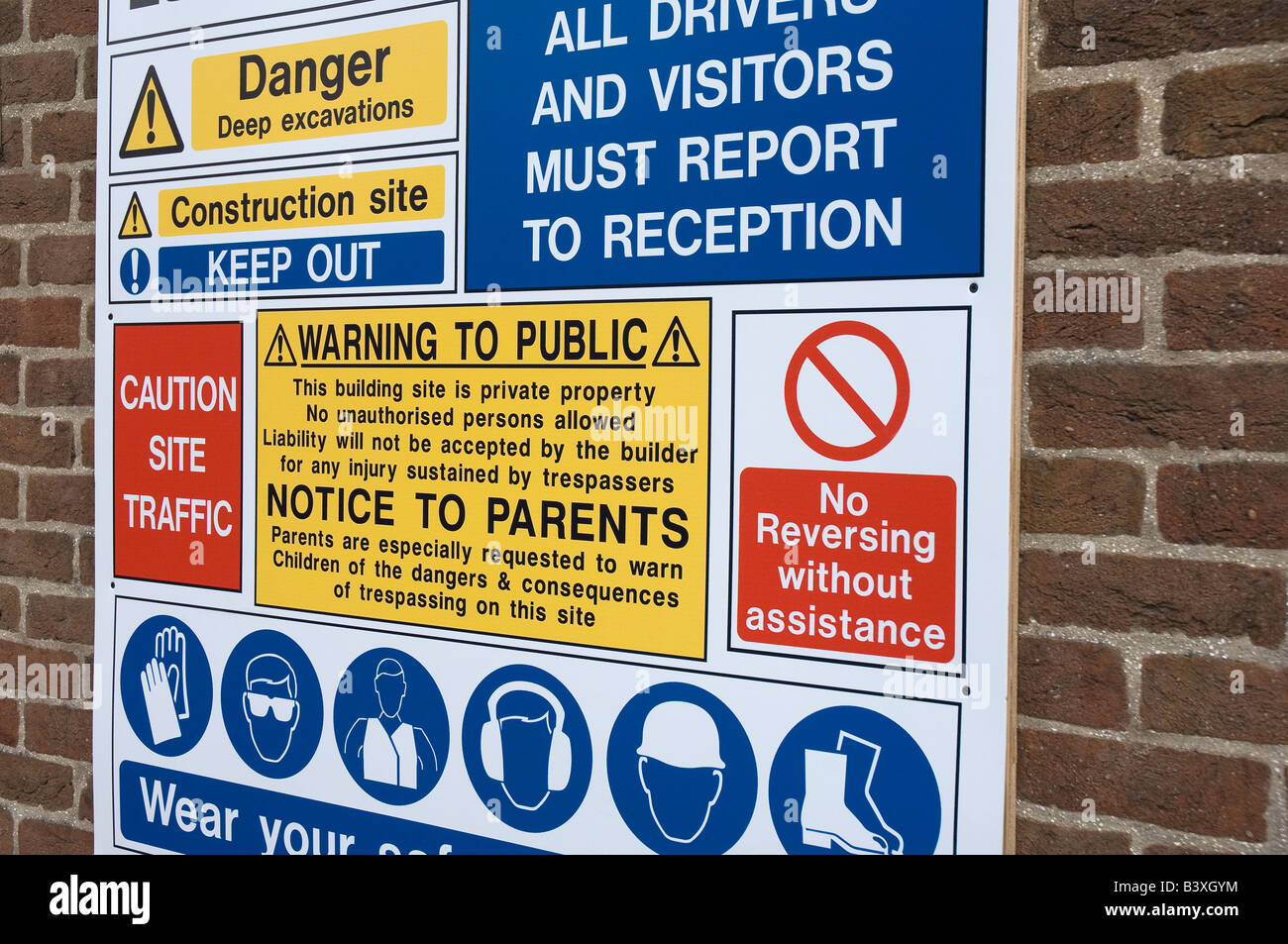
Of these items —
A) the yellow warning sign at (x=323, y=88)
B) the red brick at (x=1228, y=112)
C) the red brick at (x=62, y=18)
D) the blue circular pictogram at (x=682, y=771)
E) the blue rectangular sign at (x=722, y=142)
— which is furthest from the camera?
the red brick at (x=62, y=18)

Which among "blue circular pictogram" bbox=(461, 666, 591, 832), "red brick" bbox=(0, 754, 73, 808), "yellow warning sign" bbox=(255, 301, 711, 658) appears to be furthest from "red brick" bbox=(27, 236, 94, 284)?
"blue circular pictogram" bbox=(461, 666, 591, 832)

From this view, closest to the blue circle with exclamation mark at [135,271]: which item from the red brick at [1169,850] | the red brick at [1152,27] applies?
the red brick at [1152,27]

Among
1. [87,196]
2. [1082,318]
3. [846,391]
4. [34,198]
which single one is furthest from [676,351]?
[34,198]

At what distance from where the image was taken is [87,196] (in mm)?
1599

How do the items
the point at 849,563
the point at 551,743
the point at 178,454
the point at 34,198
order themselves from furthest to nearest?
the point at 34,198 < the point at 178,454 < the point at 551,743 < the point at 849,563

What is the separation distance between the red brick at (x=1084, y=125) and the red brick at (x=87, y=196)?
53.7 inches

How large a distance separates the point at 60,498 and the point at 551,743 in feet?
3.02

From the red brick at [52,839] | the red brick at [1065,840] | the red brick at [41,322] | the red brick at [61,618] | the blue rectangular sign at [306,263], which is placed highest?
the blue rectangular sign at [306,263]

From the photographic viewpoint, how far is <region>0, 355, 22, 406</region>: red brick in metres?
1.65

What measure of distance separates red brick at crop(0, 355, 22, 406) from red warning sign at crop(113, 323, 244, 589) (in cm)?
21

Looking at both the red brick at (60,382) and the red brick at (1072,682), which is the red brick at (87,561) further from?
the red brick at (1072,682)

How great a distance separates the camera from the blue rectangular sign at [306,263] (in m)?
1.36

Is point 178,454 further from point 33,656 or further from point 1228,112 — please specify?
point 1228,112
